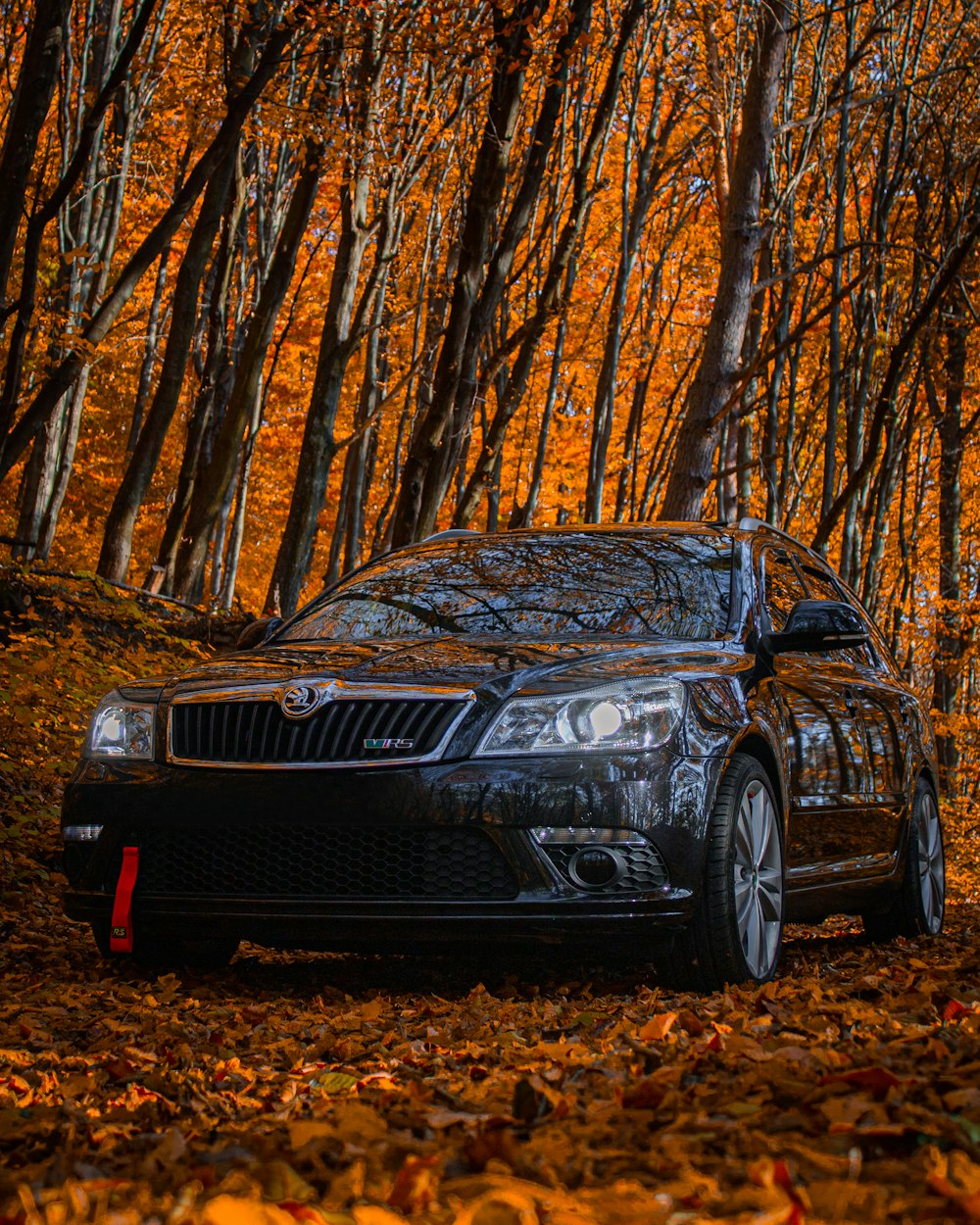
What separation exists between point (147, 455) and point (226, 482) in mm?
942

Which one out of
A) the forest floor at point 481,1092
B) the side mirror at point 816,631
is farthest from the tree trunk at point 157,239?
the side mirror at point 816,631

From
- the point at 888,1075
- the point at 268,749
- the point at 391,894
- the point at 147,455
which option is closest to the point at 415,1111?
the point at 888,1075

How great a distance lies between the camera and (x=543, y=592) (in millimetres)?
5637

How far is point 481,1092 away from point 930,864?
4.68 metres

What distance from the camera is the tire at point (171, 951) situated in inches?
197

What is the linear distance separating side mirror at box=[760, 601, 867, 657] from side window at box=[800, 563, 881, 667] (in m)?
1.08

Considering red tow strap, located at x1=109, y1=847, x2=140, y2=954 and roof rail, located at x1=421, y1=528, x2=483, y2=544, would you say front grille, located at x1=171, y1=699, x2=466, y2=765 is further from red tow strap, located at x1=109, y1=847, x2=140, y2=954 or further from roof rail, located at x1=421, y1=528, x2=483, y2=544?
roof rail, located at x1=421, y1=528, x2=483, y2=544

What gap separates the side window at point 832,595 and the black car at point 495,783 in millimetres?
1024

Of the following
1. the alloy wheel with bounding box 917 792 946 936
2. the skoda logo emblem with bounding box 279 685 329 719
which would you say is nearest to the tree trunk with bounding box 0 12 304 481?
the skoda logo emblem with bounding box 279 685 329 719

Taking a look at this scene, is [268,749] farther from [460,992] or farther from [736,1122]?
[736,1122]

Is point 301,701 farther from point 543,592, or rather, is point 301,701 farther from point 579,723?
point 543,592

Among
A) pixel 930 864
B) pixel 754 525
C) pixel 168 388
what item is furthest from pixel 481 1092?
pixel 168 388

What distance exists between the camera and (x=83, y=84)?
645 inches

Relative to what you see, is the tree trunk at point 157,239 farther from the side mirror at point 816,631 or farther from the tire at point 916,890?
the tire at point 916,890
